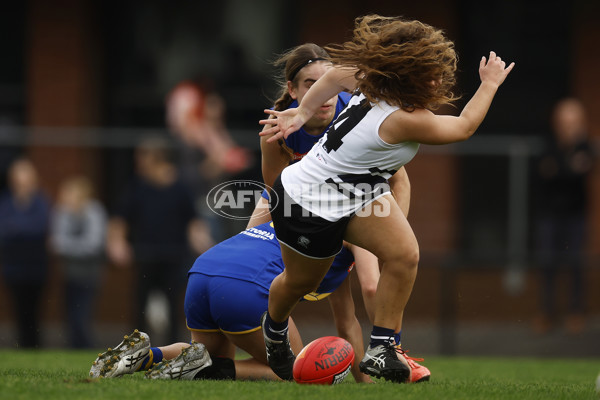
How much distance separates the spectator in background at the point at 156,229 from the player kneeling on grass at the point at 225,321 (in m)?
3.92

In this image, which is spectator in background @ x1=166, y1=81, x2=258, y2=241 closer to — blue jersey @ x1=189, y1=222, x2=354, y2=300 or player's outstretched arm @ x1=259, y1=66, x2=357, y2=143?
blue jersey @ x1=189, y1=222, x2=354, y2=300

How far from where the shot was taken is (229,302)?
4973mm

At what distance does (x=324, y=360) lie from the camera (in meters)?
4.71

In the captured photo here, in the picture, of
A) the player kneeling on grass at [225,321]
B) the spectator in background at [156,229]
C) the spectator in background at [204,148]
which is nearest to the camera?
the player kneeling on grass at [225,321]

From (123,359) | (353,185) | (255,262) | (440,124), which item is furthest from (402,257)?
(123,359)

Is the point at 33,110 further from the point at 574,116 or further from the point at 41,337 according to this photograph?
the point at 574,116

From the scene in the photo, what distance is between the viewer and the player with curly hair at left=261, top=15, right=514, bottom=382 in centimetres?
450

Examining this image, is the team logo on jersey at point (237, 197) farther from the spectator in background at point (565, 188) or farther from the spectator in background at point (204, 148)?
the spectator in background at point (565, 188)

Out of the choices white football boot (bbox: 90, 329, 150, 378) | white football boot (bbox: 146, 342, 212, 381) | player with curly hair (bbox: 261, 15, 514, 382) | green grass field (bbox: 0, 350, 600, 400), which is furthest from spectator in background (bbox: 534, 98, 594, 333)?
white football boot (bbox: 90, 329, 150, 378)

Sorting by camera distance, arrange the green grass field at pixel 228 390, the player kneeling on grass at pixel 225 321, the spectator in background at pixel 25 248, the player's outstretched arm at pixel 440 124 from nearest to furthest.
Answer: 1. the green grass field at pixel 228 390
2. the player's outstretched arm at pixel 440 124
3. the player kneeling on grass at pixel 225 321
4. the spectator in background at pixel 25 248

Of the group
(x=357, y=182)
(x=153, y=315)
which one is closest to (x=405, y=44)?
(x=357, y=182)

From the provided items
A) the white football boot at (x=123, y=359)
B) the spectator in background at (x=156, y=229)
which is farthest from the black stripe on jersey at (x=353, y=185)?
the spectator in background at (x=156, y=229)

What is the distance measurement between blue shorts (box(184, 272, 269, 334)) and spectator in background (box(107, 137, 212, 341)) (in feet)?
13.6

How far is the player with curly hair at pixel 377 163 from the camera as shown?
4504 millimetres
